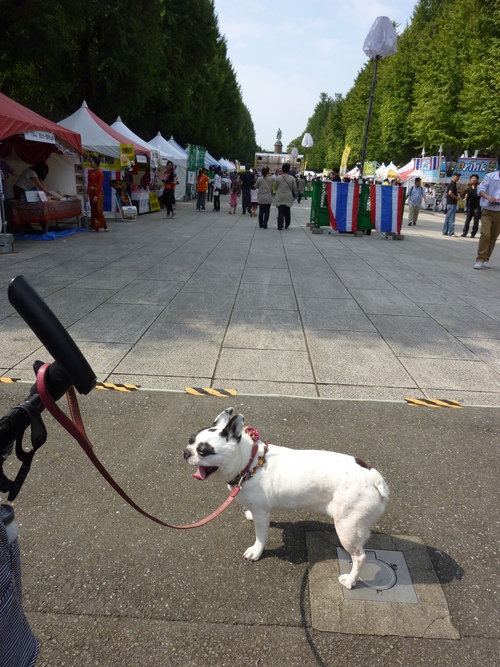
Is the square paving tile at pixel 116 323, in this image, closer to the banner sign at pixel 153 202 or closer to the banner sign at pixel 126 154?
the banner sign at pixel 126 154

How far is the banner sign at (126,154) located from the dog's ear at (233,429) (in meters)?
16.2

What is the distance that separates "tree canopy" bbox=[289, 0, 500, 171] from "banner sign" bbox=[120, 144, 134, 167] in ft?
66.4

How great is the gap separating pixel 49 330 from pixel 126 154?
17.0 metres

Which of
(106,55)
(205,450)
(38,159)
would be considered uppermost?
(106,55)

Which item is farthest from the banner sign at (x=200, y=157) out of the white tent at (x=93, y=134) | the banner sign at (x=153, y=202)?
the white tent at (x=93, y=134)

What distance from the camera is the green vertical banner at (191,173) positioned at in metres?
27.8

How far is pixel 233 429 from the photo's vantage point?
7.45ft

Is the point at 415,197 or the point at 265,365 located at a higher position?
the point at 415,197

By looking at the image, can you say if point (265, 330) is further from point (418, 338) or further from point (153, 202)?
point (153, 202)

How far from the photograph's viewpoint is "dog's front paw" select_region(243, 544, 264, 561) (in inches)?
101

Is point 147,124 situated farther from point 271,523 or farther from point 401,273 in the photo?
point 271,523

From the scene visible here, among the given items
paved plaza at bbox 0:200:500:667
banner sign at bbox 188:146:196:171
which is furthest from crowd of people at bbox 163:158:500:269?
banner sign at bbox 188:146:196:171

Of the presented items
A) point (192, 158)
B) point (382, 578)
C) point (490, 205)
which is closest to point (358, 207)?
point (490, 205)

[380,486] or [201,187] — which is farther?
[201,187]
